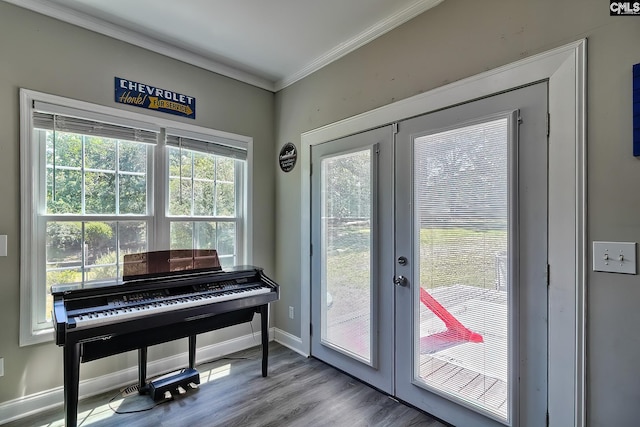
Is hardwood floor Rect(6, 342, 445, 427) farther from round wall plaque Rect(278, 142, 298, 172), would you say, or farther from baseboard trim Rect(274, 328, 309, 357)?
round wall plaque Rect(278, 142, 298, 172)

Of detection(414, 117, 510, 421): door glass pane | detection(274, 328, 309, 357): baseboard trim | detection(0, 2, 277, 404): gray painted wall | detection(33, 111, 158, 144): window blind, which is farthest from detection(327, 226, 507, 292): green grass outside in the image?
detection(33, 111, 158, 144): window blind

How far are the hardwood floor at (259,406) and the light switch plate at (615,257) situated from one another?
1.33 meters

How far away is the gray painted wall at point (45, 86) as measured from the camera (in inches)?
77.9

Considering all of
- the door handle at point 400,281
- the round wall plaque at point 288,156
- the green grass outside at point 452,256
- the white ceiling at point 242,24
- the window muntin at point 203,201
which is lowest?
the door handle at point 400,281

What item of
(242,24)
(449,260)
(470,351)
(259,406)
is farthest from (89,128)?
(470,351)

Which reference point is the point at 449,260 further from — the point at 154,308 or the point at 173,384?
the point at 173,384

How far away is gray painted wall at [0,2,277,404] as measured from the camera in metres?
1.98

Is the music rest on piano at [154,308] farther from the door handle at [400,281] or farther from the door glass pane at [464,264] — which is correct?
the door glass pane at [464,264]

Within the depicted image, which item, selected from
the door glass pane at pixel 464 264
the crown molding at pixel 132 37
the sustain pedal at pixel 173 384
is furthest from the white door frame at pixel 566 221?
the crown molding at pixel 132 37

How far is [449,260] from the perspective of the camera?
1.93m

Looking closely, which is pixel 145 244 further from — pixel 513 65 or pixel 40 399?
pixel 513 65

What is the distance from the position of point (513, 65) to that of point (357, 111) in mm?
1136

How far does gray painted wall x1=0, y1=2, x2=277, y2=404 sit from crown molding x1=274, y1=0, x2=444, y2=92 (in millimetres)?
882

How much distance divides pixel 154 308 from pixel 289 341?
157 cm
